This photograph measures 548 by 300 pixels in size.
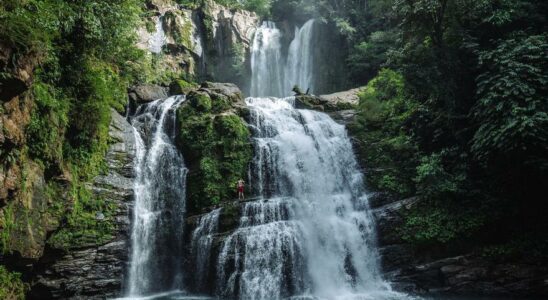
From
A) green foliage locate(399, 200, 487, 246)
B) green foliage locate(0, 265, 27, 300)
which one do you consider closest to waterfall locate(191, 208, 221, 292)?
green foliage locate(0, 265, 27, 300)

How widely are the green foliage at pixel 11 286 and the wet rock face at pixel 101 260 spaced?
49cm

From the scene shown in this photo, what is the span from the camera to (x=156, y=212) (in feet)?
45.0

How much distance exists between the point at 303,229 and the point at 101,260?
6.70 meters

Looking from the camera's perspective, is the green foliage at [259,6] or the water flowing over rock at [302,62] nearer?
the water flowing over rock at [302,62]

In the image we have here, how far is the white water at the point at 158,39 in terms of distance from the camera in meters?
24.0

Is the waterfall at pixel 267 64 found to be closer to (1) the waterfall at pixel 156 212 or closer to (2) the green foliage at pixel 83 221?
(1) the waterfall at pixel 156 212

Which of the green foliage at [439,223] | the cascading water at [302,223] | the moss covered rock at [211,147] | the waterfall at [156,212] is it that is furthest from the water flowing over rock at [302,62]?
the green foliage at [439,223]

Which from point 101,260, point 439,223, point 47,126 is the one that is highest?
point 47,126

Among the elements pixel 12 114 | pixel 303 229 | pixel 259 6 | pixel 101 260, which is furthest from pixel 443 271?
pixel 259 6

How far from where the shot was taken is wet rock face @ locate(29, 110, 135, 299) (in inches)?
420

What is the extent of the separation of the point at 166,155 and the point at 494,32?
13692mm

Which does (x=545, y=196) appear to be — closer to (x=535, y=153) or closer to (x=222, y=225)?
(x=535, y=153)

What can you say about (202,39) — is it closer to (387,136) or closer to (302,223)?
(387,136)

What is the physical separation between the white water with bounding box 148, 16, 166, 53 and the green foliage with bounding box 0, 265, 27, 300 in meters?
17.1
